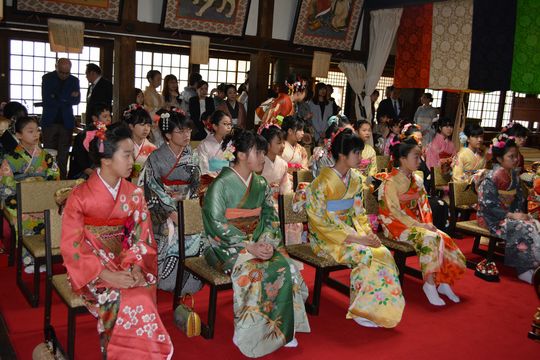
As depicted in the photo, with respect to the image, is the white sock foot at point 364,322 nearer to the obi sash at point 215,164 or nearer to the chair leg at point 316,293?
the chair leg at point 316,293

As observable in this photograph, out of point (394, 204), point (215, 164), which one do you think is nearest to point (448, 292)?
point (394, 204)

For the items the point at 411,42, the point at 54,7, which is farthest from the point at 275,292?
the point at 411,42

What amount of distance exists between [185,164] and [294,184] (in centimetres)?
175

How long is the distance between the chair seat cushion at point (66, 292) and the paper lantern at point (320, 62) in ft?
27.1

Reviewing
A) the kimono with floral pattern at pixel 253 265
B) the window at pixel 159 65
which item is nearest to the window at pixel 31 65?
the window at pixel 159 65

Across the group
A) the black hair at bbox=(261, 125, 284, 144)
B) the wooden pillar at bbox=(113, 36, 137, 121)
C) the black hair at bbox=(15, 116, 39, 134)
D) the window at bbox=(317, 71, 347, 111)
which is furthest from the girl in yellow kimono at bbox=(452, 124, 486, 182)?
the window at bbox=(317, 71, 347, 111)

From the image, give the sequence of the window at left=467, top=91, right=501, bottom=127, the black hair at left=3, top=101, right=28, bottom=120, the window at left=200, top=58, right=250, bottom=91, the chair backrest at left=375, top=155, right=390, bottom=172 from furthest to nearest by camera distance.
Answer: the window at left=467, top=91, right=501, bottom=127 → the window at left=200, top=58, right=250, bottom=91 → the chair backrest at left=375, top=155, right=390, bottom=172 → the black hair at left=3, top=101, right=28, bottom=120

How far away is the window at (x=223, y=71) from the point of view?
1442 centimetres

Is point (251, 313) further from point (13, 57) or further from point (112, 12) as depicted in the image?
point (13, 57)

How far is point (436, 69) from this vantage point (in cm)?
1070

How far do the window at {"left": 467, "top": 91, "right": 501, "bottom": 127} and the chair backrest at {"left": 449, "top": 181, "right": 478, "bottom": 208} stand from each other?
11559 mm

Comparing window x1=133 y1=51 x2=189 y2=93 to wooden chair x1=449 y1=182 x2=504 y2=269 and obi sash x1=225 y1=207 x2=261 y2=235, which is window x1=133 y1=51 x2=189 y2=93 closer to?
wooden chair x1=449 y1=182 x2=504 y2=269

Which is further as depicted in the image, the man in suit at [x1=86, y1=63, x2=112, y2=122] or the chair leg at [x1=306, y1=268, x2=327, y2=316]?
the man in suit at [x1=86, y1=63, x2=112, y2=122]

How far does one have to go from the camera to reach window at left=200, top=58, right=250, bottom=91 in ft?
47.3
